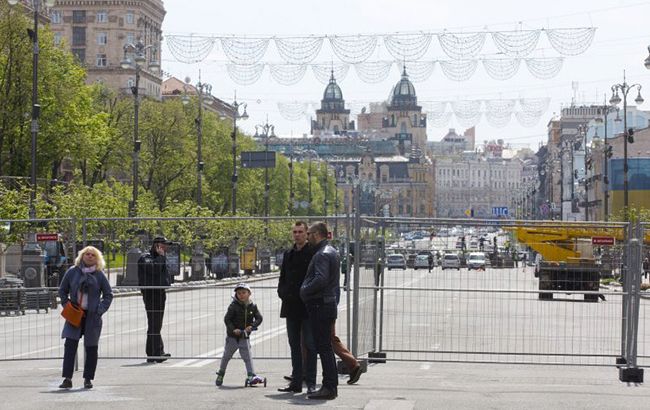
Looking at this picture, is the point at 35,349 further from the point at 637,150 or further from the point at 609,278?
the point at 637,150

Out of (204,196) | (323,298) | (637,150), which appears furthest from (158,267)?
(637,150)

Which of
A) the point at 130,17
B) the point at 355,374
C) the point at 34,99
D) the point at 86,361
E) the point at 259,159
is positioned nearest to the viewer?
the point at 86,361

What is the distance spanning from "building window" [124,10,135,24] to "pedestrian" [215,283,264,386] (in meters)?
117

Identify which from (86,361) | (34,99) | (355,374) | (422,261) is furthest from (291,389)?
(34,99)

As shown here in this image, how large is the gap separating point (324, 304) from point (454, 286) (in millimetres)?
3512

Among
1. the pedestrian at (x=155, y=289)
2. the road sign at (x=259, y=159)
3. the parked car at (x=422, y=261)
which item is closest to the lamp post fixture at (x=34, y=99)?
the pedestrian at (x=155, y=289)

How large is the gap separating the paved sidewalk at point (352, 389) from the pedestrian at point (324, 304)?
196mm

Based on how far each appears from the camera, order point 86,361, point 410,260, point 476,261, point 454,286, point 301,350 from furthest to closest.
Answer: point 410,260 < point 454,286 < point 476,261 < point 86,361 < point 301,350

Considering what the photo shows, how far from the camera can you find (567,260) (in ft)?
59.9

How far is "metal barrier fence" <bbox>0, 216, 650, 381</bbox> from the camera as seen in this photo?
57.8 feet

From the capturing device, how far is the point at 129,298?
19.5 m

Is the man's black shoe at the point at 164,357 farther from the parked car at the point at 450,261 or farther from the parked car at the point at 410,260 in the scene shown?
the parked car at the point at 450,261

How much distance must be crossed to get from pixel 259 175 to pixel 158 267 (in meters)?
102

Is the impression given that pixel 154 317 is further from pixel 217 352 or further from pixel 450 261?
pixel 450 261
